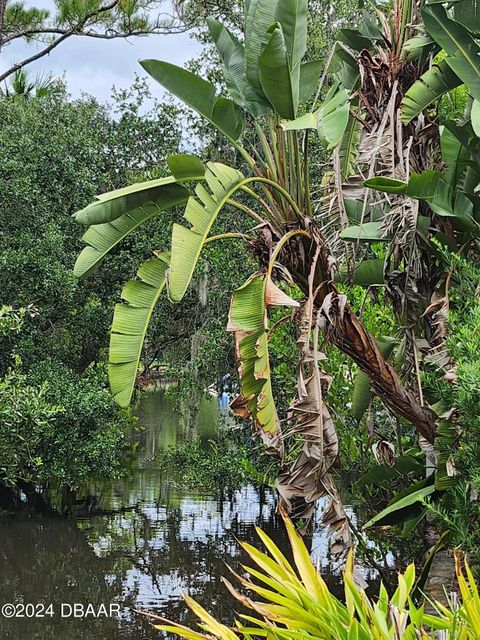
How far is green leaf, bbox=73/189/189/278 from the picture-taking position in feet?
16.9

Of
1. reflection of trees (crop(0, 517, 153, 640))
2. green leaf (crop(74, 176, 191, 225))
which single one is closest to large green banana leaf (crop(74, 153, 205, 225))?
green leaf (crop(74, 176, 191, 225))

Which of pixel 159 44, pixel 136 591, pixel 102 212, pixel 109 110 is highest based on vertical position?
pixel 159 44

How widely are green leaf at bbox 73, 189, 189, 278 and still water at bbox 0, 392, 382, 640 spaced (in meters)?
3.68

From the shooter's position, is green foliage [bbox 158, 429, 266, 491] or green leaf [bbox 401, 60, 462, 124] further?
green foliage [bbox 158, 429, 266, 491]

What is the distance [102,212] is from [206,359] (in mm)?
5872

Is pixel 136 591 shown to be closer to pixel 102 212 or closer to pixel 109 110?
pixel 102 212

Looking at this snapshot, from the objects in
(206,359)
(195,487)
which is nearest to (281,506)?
(206,359)

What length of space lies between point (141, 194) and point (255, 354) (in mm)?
1467

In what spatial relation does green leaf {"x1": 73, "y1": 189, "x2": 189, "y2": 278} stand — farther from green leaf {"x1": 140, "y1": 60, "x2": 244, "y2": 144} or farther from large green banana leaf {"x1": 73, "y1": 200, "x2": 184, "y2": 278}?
green leaf {"x1": 140, "y1": 60, "x2": 244, "y2": 144}

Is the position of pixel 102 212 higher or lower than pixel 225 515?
higher

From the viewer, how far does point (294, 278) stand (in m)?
5.01

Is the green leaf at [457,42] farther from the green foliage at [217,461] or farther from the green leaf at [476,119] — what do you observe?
the green foliage at [217,461]

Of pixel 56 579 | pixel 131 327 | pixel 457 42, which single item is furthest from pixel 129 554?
pixel 457 42

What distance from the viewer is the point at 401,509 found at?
5219 mm
